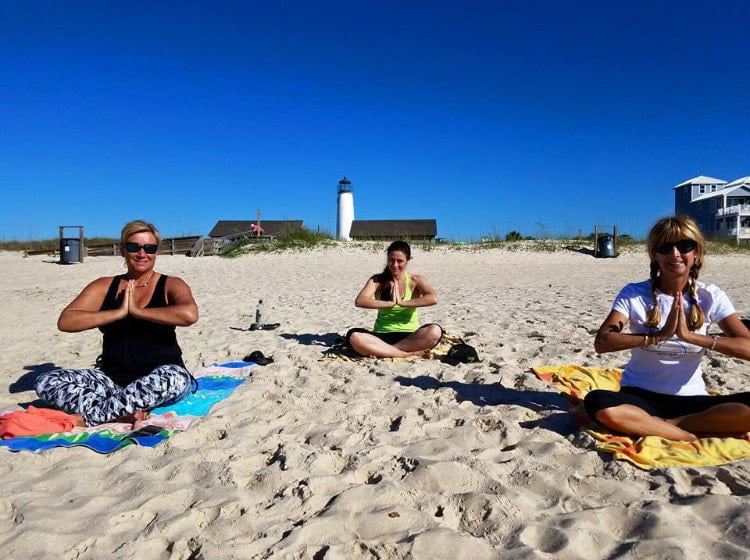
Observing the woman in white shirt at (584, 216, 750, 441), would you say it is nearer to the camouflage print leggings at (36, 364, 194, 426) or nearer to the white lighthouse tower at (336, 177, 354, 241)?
the camouflage print leggings at (36, 364, 194, 426)

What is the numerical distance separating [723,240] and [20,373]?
25248 millimetres

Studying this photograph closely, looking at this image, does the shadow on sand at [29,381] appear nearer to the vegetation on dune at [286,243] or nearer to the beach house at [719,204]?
the vegetation on dune at [286,243]

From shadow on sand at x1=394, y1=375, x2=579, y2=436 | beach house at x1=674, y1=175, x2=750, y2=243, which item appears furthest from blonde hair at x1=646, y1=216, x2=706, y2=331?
beach house at x1=674, y1=175, x2=750, y2=243

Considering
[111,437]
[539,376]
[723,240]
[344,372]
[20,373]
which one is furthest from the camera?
[723,240]

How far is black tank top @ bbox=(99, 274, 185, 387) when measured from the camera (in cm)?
371

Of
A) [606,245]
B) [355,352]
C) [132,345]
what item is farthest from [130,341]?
[606,245]

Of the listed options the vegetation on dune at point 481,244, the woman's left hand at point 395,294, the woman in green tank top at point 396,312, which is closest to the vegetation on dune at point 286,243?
the vegetation on dune at point 481,244

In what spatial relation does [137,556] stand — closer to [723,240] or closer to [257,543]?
[257,543]

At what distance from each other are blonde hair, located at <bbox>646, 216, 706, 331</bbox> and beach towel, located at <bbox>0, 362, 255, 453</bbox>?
289cm

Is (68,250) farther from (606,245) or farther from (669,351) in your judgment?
(669,351)

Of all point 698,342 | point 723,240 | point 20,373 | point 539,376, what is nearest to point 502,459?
point 698,342

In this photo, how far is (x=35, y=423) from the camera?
3.19m

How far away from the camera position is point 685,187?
5200 cm

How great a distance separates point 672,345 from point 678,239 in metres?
0.60
